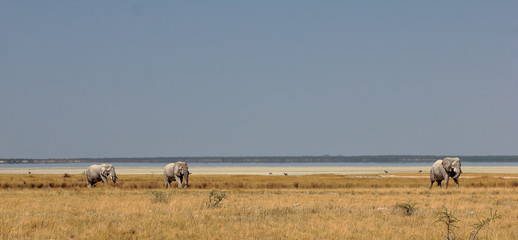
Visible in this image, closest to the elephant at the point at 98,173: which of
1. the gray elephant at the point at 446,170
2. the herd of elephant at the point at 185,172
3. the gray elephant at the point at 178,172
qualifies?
the herd of elephant at the point at 185,172

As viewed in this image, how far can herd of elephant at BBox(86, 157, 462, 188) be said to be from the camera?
132 ft

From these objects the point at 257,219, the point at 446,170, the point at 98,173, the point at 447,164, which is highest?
the point at 447,164

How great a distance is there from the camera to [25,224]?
18.7 metres

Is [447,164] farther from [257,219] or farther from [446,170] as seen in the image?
[257,219]

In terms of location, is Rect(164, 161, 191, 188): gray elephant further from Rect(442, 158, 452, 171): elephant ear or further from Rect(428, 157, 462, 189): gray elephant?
Rect(442, 158, 452, 171): elephant ear

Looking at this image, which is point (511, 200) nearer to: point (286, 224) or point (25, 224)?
point (286, 224)

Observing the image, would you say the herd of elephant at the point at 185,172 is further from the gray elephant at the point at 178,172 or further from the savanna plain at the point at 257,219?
the savanna plain at the point at 257,219

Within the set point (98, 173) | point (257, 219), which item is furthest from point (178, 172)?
point (257, 219)

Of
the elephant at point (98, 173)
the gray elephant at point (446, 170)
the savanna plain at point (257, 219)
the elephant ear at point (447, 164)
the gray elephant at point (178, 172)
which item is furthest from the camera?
the elephant at point (98, 173)

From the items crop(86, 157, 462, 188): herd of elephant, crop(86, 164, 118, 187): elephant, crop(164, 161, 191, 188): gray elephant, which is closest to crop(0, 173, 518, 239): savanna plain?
crop(86, 157, 462, 188): herd of elephant

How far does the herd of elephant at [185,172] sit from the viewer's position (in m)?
40.3

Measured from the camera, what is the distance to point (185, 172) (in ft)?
144

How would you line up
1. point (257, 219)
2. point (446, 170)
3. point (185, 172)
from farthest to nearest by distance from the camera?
1. point (185, 172)
2. point (446, 170)
3. point (257, 219)

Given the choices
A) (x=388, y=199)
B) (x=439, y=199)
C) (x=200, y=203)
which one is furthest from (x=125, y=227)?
(x=439, y=199)
